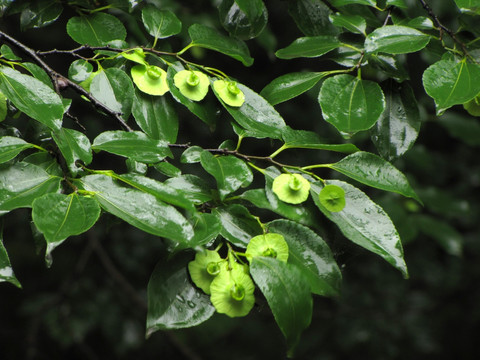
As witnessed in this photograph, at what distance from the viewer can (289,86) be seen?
681 mm

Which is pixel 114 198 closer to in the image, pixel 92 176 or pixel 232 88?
pixel 92 176

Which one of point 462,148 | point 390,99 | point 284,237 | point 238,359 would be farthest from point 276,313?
point 462,148

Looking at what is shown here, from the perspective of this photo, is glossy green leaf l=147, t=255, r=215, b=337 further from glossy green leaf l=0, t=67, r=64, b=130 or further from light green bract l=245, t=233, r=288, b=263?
glossy green leaf l=0, t=67, r=64, b=130

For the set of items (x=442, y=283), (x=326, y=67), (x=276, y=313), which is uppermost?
(x=276, y=313)

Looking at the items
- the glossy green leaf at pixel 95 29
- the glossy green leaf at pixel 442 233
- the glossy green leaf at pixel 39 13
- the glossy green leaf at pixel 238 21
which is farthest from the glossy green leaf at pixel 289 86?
the glossy green leaf at pixel 442 233

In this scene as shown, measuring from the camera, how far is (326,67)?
2096 millimetres

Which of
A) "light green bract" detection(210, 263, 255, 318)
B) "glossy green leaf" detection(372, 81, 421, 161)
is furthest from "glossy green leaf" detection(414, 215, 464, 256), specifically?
"light green bract" detection(210, 263, 255, 318)

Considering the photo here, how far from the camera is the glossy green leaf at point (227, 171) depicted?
0.54m

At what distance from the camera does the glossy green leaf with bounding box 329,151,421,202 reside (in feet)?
1.91

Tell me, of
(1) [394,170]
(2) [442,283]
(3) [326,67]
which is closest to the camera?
(1) [394,170]

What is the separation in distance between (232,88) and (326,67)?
1548 millimetres

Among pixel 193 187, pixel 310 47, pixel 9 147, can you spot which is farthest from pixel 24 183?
pixel 310 47

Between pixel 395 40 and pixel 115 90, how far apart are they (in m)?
0.34

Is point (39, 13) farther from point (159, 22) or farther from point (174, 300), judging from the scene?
point (174, 300)
